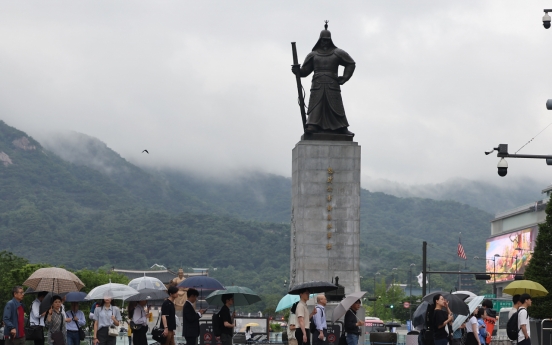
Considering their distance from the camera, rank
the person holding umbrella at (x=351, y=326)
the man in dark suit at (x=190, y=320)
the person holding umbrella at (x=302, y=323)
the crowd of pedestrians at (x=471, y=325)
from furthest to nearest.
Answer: the person holding umbrella at (x=351, y=326), the man in dark suit at (x=190, y=320), the crowd of pedestrians at (x=471, y=325), the person holding umbrella at (x=302, y=323)

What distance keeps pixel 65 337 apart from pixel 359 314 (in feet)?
33.4

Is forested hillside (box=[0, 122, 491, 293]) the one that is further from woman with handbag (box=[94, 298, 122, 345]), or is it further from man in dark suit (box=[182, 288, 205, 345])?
man in dark suit (box=[182, 288, 205, 345])

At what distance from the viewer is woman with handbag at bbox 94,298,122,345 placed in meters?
18.4

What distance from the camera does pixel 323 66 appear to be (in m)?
27.5

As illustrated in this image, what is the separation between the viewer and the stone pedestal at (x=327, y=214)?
26.2 meters

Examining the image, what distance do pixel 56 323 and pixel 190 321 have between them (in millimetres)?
2348

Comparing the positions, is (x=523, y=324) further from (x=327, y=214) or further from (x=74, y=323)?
(x=327, y=214)

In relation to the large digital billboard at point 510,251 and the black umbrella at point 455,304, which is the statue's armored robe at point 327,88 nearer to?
the black umbrella at point 455,304

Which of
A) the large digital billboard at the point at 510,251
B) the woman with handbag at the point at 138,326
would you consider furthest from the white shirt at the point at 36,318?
the large digital billboard at the point at 510,251

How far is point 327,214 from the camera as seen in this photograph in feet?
86.8

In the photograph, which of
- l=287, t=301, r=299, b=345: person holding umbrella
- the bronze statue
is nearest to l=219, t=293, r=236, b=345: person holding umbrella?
l=287, t=301, r=299, b=345: person holding umbrella

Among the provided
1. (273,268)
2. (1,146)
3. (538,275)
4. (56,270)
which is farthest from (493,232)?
(1,146)

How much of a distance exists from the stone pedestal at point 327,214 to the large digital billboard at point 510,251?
6609cm

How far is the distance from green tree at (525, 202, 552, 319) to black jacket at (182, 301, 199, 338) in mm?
11580
